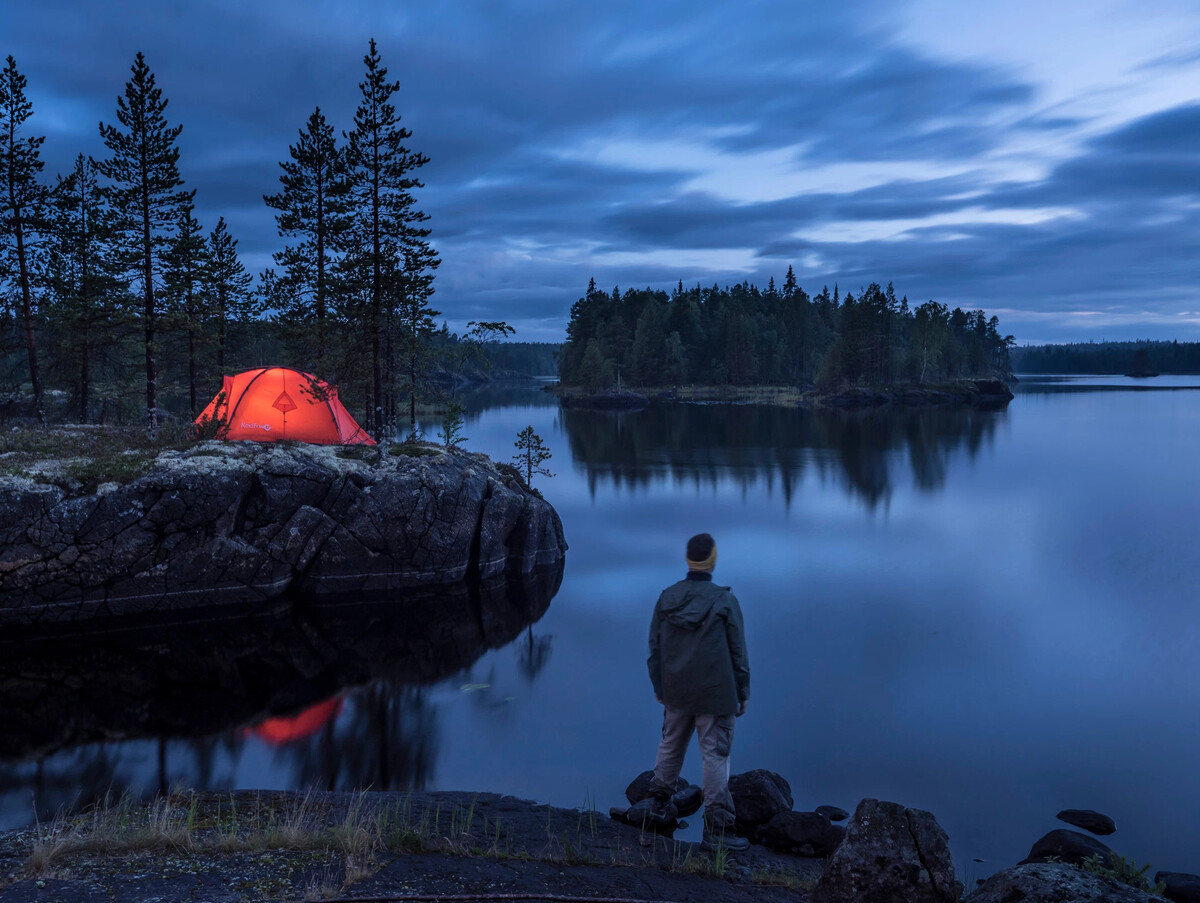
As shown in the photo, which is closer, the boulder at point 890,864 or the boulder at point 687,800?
the boulder at point 890,864

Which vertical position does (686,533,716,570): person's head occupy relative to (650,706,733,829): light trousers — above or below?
above

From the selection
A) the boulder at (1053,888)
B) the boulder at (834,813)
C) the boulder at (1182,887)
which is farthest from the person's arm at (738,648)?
the boulder at (1182,887)

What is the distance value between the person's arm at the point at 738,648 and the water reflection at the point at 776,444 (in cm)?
2730

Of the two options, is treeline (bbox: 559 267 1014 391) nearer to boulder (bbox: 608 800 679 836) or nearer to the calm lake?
the calm lake

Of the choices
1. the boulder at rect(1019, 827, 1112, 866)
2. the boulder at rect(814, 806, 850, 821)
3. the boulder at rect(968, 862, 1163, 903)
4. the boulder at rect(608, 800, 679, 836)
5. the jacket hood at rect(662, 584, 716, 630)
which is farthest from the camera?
the boulder at rect(814, 806, 850, 821)

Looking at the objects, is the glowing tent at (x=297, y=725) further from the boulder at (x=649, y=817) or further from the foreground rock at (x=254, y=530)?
the boulder at (x=649, y=817)

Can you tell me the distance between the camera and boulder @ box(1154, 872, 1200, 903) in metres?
7.63

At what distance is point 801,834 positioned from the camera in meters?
8.45

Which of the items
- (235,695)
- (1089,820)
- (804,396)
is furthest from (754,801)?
(804,396)

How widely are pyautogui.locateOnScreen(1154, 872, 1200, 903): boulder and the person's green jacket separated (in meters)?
4.74

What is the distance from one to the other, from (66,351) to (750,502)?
31.0 meters

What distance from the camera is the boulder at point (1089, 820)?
933 centimetres

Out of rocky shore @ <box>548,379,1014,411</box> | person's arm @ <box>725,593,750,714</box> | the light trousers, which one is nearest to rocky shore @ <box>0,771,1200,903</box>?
the light trousers

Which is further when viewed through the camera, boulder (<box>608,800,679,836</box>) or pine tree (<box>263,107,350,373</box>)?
pine tree (<box>263,107,350,373</box>)
